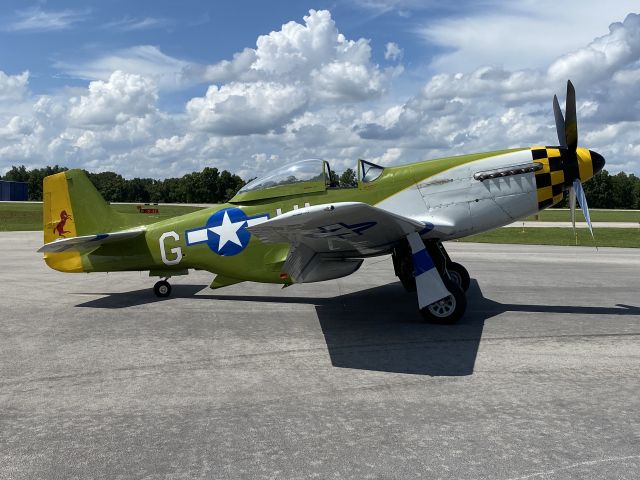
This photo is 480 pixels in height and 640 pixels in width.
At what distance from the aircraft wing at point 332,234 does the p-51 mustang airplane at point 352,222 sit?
0.02m

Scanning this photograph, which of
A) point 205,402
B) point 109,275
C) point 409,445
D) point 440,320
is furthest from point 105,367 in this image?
point 109,275

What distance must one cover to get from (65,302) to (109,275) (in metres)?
3.66

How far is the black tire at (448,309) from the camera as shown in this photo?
701 cm

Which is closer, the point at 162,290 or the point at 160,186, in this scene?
the point at 162,290

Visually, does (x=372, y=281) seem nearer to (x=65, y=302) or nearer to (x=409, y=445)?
(x=65, y=302)

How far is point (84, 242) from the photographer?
8758 millimetres

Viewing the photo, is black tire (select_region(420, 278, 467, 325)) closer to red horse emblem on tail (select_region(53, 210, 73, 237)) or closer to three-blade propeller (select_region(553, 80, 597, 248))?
three-blade propeller (select_region(553, 80, 597, 248))

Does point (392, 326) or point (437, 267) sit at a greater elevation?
point (437, 267)

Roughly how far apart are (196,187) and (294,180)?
11886 centimetres

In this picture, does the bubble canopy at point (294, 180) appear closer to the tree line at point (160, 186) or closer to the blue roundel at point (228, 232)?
the blue roundel at point (228, 232)

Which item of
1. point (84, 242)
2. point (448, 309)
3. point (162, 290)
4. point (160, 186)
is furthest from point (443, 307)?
point (160, 186)

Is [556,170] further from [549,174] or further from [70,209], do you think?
[70,209]

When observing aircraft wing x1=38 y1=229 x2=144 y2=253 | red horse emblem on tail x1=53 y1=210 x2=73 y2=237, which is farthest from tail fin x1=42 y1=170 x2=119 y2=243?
aircraft wing x1=38 y1=229 x2=144 y2=253

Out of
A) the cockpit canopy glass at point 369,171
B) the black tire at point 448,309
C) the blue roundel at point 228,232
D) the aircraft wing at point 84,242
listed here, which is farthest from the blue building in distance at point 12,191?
the black tire at point 448,309
